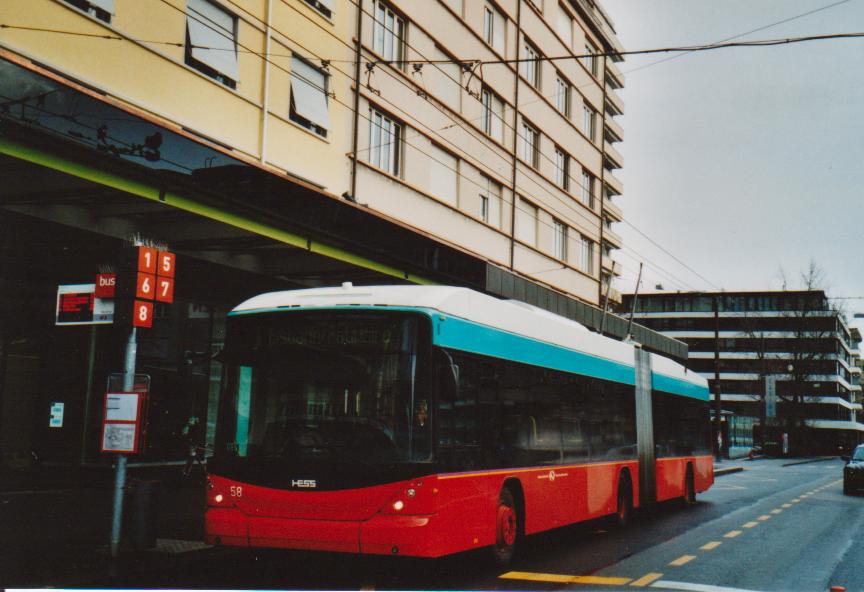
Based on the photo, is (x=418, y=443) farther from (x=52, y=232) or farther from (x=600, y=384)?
(x=52, y=232)

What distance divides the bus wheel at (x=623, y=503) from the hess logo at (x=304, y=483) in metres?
7.80

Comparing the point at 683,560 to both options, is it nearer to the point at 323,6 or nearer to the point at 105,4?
the point at 105,4

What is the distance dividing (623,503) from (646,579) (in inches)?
230

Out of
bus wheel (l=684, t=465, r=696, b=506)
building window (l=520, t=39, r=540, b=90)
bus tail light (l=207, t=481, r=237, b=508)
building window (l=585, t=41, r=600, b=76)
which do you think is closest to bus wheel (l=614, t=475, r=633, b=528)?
bus wheel (l=684, t=465, r=696, b=506)

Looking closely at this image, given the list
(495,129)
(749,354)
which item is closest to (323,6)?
(495,129)

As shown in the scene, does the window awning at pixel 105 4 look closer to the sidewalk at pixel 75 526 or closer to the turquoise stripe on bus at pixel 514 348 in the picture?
the sidewalk at pixel 75 526

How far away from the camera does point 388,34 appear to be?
24.7 metres

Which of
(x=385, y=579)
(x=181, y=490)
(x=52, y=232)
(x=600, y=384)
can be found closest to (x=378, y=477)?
(x=385, y=579)

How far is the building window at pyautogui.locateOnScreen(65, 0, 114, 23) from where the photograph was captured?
1460 cm

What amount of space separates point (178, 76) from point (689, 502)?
13.7 meters

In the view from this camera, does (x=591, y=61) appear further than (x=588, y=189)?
Yes

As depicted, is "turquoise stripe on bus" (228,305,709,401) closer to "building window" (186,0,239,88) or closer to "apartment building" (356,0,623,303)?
"apartment building" (356,0,623,303)

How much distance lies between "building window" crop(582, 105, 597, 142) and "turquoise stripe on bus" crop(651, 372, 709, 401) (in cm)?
2063

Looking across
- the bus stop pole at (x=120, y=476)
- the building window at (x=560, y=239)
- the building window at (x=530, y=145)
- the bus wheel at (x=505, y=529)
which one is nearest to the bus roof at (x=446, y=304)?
the bus stop pole at (x=120, y=476)
